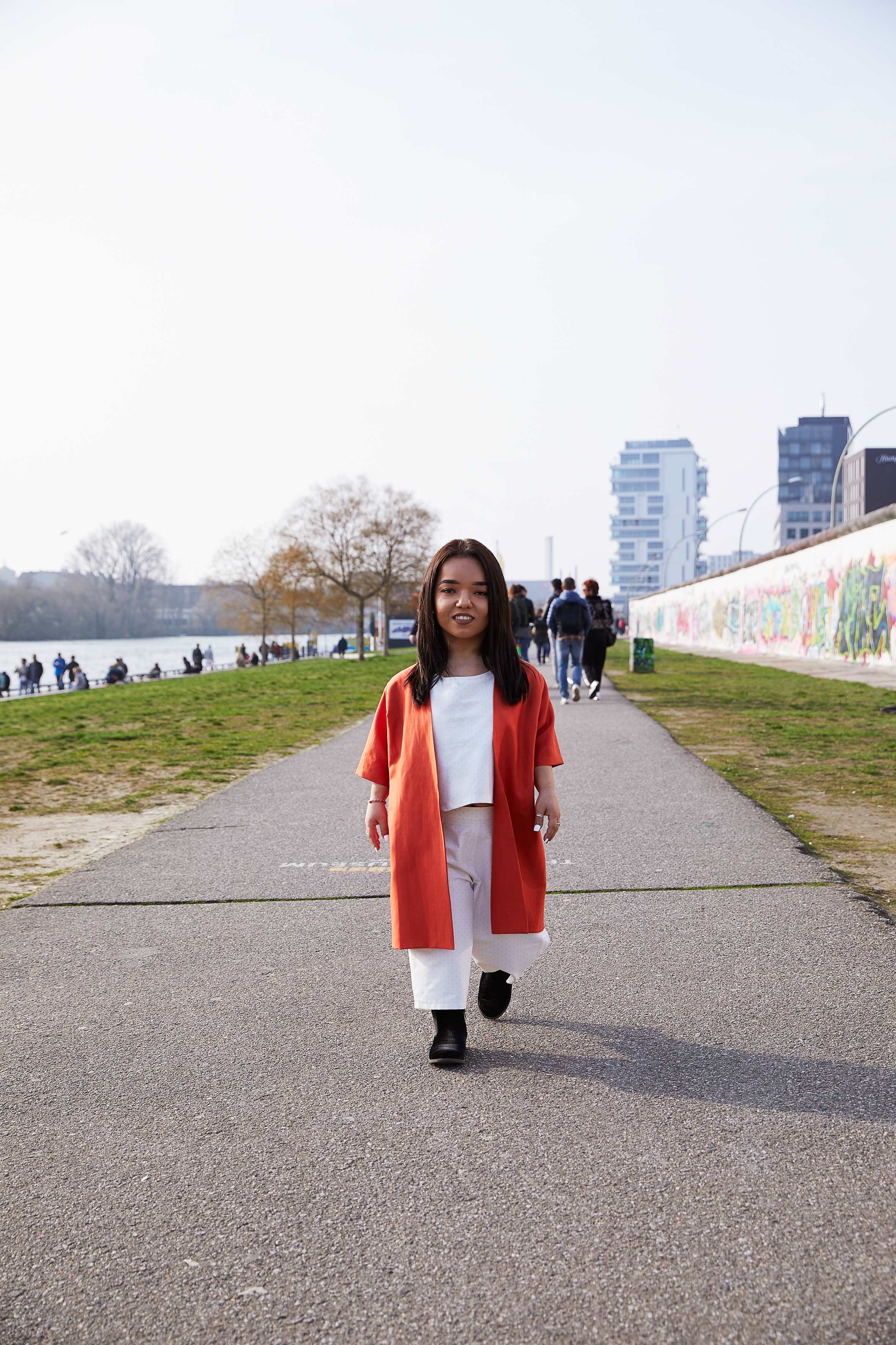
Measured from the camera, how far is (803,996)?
144 inches

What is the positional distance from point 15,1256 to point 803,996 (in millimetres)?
2493

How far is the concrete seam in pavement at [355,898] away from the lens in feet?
16.5

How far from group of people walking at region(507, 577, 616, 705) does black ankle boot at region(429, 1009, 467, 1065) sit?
431 inches

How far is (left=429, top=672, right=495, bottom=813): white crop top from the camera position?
3.21m

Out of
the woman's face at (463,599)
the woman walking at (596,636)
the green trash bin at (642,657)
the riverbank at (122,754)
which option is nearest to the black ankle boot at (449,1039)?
the woman's face at (463,599)

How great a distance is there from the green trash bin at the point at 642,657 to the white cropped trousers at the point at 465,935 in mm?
22803

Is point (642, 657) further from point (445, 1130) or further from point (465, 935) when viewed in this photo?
point (445, 1130)

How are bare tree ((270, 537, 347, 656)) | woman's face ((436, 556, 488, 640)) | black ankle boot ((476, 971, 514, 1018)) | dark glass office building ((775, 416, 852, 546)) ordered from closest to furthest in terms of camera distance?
woman's face ((436, 556, 488, 640)), black ankle boot ((476, 971, 514, 1018)), bare tree ((270, 537, 347, 656)), dark glass office building ((775, 416, 852, 546))

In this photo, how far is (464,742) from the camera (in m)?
3.25

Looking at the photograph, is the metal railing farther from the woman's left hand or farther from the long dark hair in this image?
the woman's left hand

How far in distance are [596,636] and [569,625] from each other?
4.60 feet

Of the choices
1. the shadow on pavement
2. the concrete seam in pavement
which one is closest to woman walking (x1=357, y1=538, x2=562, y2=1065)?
the shadow on pavement

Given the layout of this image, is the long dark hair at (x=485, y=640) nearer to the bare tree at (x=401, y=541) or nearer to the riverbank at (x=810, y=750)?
the riverbank at (x=810, y=750)

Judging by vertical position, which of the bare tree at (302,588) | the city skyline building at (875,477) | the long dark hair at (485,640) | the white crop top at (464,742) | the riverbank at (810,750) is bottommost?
the riverbank at (810,750)
